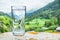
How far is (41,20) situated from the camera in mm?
1520

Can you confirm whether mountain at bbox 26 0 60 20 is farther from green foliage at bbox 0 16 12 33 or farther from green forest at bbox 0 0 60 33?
green foliage at bbox 0 16 12 33

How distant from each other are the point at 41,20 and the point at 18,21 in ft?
0.73

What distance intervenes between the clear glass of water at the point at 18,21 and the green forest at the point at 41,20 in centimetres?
8

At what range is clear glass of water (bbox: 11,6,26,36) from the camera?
56.2 inches

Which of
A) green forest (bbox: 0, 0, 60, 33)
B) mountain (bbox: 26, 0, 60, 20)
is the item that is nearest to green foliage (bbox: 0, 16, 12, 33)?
green forest (bbox: 0, 0, 60, 33)

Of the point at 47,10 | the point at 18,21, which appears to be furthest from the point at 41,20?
the point at 18,21

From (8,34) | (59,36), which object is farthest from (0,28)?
(59,36)

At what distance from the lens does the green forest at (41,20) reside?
151 cm

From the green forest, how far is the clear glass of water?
8cm

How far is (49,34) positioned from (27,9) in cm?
30

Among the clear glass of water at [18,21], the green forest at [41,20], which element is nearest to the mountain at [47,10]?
the green forest at [41,20]

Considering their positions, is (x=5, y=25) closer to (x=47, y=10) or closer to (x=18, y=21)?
(x=18, y=21)

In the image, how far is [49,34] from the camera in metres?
1.46

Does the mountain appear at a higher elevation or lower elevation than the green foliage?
higher
